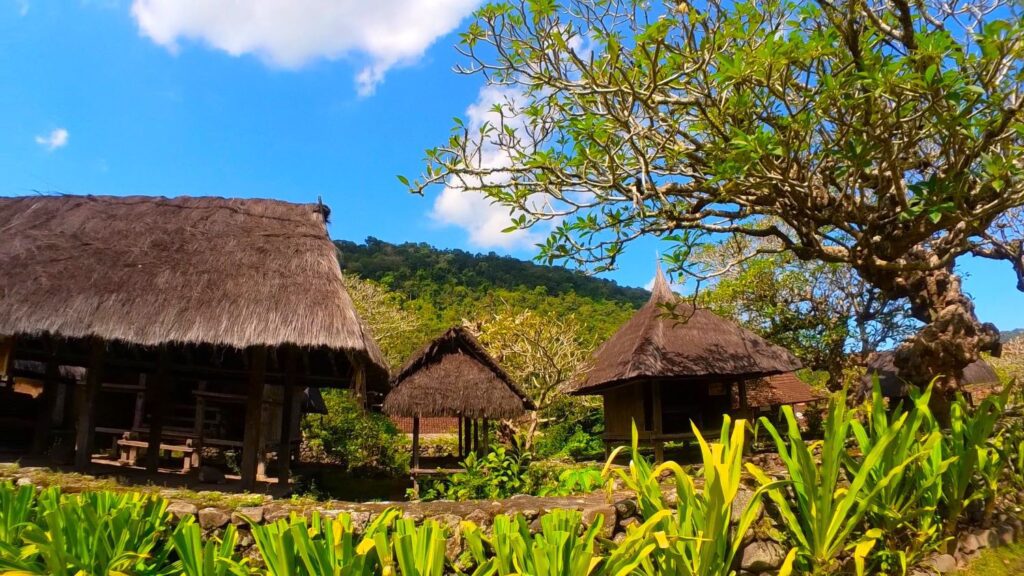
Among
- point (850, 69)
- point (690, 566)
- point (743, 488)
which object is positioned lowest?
point (690, 566)

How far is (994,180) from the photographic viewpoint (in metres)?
3.40

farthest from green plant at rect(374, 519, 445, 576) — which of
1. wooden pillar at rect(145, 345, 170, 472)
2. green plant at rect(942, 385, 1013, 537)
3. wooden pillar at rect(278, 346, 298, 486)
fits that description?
wooden pillar at rect(145, 345, 170, 472)

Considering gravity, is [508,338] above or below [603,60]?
below

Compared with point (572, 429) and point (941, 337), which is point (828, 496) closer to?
point (941, 337)

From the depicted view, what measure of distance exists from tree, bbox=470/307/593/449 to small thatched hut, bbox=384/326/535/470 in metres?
4.95

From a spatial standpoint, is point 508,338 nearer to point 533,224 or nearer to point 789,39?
point 533,224

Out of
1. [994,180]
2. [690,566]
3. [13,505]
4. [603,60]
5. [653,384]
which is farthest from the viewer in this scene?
[653,384]

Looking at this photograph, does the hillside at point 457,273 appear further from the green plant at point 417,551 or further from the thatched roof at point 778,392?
the green plant at point 417,551

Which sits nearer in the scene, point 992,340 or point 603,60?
point 603,60

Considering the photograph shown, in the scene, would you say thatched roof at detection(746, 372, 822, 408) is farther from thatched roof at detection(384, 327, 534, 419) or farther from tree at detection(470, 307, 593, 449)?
thatched roof at detection(384, 327, 534, 419)

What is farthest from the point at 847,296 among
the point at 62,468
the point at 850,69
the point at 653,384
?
the point at 62,468

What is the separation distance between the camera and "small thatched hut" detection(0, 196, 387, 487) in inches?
216

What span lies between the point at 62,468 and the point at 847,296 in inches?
578

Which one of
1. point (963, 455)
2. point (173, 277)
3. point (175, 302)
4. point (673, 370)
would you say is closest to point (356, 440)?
point (673, 370)
